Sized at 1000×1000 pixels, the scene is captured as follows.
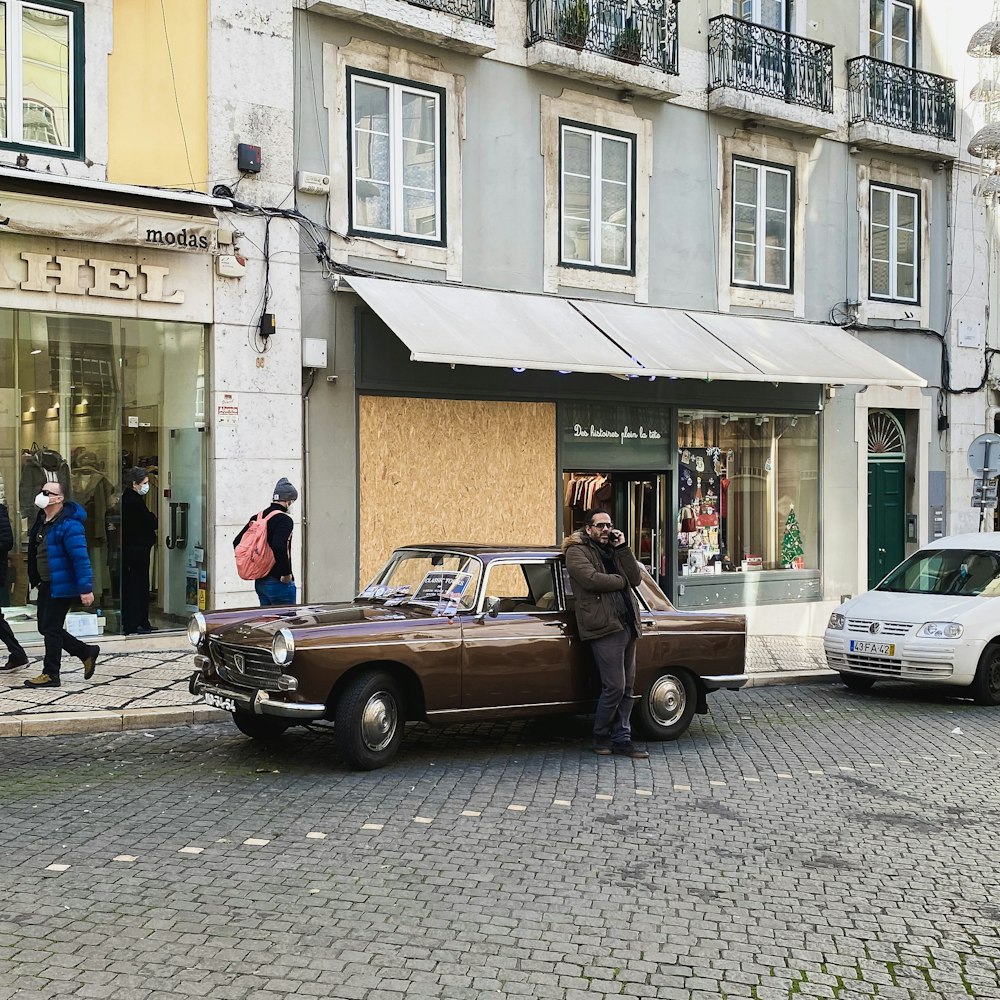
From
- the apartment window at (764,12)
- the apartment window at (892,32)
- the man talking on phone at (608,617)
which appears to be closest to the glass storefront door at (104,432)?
the man talking on phone at (608,617)

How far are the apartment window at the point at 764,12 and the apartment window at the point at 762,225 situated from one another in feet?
7.12

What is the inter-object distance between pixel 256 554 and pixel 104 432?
3.01m

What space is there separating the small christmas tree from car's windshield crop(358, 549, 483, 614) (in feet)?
34.1

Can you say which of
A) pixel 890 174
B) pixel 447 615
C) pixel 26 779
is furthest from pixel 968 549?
pixel 26 779

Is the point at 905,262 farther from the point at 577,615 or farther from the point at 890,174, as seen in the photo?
the point at 577,615

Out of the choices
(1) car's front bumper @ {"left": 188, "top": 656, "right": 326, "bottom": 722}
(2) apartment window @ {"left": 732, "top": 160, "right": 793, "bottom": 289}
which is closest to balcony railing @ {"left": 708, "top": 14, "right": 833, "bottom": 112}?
(2) apartment window @ {"left": 732, "top": 160, "right": 793, "bottom": 289}

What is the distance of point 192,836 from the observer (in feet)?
20.5

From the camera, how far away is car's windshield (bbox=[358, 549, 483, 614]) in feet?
27.8

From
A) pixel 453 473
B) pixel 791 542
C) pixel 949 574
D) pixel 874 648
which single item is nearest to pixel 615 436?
pixel 453 473

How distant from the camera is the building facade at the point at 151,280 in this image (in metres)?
11.8

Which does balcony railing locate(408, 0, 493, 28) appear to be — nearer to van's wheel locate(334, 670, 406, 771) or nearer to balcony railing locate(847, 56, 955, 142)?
balcony railing locate(847, 56, 955, 142)

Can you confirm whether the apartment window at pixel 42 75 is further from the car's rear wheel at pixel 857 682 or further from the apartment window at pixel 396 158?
the car's rear wheel at pixel 857 682

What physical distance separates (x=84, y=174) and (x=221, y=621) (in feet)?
20.0

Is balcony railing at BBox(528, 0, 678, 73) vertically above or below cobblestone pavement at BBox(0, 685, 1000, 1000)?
above
